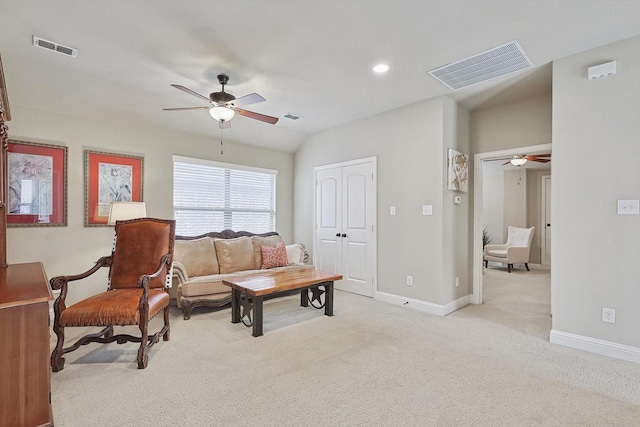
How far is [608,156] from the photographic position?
286 centimetres

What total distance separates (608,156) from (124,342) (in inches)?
181

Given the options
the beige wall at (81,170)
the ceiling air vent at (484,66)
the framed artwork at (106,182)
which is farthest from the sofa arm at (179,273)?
the ceiling air vent at (484,66)

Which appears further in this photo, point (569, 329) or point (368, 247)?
point (368, 247)

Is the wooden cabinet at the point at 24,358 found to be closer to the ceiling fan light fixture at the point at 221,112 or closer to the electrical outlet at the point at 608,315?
the ceiling fan light fixture at the point at 221,112

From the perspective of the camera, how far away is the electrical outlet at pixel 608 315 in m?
2.82

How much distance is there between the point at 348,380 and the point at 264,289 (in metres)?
1.26

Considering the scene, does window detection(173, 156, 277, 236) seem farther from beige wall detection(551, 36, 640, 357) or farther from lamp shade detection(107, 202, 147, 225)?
beige wall detection(551, 36, 640, 357)

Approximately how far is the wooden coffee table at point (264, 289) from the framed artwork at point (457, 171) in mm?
1943

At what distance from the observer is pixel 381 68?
3.31 metres

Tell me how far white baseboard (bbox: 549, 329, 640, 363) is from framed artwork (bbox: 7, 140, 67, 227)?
18.6 feet

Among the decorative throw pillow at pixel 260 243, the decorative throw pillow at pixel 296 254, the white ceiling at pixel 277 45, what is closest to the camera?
the white ceiling at pixel 277 45

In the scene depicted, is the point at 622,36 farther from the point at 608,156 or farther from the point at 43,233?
the point at 43,233

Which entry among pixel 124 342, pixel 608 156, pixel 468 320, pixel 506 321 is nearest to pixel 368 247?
pixel 468 320

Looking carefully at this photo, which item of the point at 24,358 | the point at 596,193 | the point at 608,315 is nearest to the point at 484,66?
the point at 596,193
